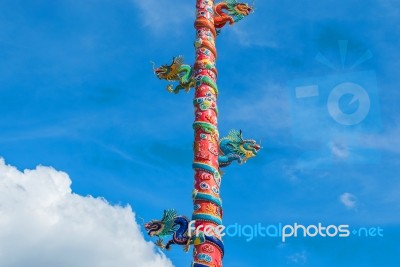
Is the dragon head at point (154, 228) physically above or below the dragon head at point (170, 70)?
below

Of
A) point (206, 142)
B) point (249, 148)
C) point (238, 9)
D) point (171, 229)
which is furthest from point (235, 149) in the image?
point (238, 9)

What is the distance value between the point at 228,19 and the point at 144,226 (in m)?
5.99

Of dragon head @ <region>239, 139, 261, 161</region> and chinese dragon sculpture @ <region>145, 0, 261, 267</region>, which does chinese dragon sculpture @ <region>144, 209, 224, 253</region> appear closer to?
chinese dragon sculpture @ <region>145, 0, 261, 267</region>

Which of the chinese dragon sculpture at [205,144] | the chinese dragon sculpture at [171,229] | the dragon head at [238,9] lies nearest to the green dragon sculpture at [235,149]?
the chinese dragon sculpture at [205,144]

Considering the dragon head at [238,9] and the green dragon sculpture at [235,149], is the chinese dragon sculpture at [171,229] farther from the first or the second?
the dragon head at [238,9]

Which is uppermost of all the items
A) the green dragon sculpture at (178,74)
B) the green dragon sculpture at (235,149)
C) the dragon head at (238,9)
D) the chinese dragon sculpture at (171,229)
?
the dragon head at (238,9)

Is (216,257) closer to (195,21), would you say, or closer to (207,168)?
(207,168)

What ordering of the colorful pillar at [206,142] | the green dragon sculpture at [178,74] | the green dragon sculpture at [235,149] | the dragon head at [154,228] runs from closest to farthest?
the colorful pillar at [206,142], the dragon head at [154,228], the green dragon sculpture at [235,149], the green dragon sculpture at [178,74]

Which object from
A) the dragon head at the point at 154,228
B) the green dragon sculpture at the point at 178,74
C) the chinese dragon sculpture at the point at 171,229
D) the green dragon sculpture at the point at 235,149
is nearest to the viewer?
the chinese dragon sculpture at the point at 171,229

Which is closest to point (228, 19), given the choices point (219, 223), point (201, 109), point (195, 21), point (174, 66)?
point (195, 21)

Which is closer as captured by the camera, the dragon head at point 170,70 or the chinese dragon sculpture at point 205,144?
the chinese dragon sculpture at point 205,144

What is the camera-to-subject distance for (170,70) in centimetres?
1455

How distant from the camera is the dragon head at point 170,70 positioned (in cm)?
1449

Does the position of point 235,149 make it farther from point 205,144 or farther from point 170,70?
point 170,70
